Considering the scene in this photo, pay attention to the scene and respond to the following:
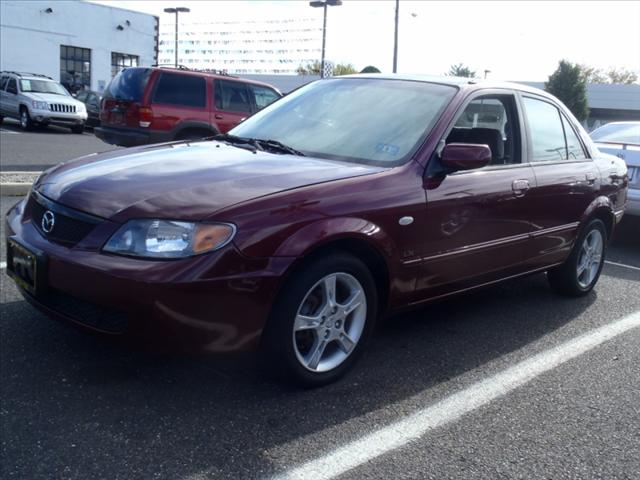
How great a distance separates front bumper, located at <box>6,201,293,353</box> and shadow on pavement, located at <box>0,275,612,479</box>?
27 cm

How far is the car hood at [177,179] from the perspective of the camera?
10.2ft

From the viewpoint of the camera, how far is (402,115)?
13.6 feet

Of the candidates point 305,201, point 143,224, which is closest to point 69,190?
point 143,224

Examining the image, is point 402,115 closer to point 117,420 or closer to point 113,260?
point 113,260

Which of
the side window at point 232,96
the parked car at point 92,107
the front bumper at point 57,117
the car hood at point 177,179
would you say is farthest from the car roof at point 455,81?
the parked car at point 92,107

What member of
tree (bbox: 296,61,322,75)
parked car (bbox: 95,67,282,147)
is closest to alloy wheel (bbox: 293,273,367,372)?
parked car (bbox: 95,67,282,147)

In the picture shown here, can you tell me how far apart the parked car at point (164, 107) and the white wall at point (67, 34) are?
79.1 ft

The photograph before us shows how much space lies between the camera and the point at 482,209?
13.7 ft

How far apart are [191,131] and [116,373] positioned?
8.42 metres

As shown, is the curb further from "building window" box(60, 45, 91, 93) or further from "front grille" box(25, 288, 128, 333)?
"building window" box(60, 45, 91, 93)

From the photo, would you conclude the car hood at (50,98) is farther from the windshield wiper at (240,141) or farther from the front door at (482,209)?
the front door at (482,209)

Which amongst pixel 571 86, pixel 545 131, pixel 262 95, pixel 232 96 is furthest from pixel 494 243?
pixel 571 86

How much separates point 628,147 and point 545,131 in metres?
3.30

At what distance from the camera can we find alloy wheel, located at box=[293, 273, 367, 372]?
134 inches
